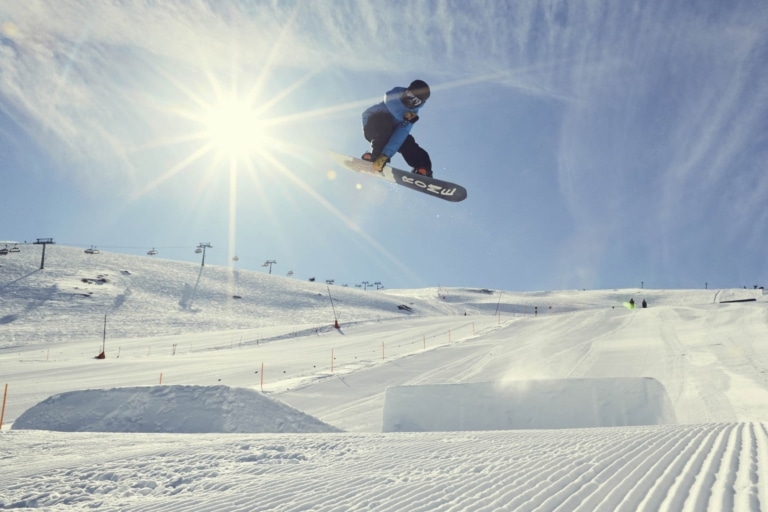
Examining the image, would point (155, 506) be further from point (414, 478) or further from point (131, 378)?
point (131, 378)

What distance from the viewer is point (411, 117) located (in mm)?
8023

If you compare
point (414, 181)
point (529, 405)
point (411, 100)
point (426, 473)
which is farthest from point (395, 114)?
point (529, 405)

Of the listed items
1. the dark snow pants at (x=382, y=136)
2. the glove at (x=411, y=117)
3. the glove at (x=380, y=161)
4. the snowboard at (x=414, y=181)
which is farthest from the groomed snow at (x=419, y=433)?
the glove at (x=411, y=117)

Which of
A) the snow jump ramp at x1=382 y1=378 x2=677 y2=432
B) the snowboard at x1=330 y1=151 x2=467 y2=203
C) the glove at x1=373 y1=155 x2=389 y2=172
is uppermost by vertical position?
the snowboard at x1=330 y1=151 x2=467 y2=203

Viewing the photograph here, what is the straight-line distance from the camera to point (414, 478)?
14.4 feet

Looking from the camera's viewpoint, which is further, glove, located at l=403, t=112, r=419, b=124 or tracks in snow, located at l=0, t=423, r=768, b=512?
glove, located at l=403, t=112, r=419, b=124

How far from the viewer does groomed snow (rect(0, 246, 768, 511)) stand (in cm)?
388

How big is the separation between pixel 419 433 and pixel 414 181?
582 cm

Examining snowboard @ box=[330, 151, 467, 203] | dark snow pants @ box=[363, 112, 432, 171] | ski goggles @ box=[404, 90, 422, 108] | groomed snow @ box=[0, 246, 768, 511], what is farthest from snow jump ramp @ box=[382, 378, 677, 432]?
ski goggles @ box=[404, 90, 422, 108]

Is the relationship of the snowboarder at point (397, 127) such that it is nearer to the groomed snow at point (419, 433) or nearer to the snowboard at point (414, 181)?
the snowboard at point (414, 181)

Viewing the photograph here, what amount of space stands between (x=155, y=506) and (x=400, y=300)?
7315cm

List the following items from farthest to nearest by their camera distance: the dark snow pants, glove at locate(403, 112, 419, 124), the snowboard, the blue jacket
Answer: the snowboard, the dark snow pants, glove at locate(403, 112, 419, 124), the blue jacket

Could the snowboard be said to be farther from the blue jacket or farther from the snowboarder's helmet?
the snowboarder's helmet

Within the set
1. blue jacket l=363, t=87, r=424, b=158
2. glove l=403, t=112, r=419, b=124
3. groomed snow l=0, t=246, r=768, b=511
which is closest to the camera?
groomed snow l=0, t=246, r=768, b=511
